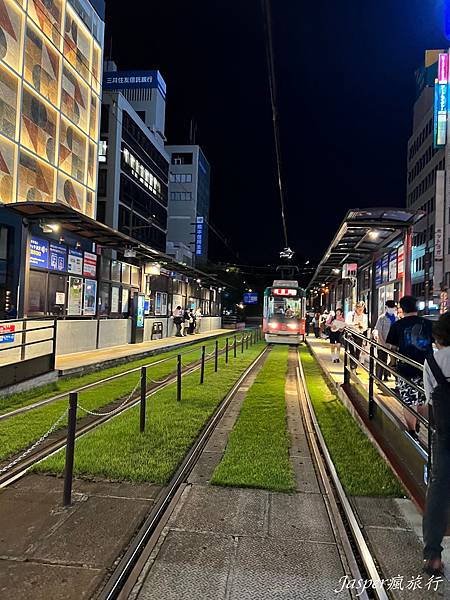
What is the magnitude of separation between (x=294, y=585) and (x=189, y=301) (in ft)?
108

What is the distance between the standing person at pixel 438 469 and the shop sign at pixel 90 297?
17.5m

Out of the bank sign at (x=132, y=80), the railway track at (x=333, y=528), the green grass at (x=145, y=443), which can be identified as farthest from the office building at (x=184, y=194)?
the railway track at (x=333, y=528)

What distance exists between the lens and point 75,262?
18.3m

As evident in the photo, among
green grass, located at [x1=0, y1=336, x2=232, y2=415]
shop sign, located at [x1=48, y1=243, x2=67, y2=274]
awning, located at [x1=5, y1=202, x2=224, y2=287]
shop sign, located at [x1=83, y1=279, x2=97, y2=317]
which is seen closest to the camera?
green grass, located at [x1=0, y1=336, x2=232, y2=415]

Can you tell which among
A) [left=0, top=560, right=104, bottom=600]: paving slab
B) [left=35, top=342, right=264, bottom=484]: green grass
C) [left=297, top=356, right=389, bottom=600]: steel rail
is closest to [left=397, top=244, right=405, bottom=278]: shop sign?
[left=297, top=356, right=389, bottom=600]: steel rail

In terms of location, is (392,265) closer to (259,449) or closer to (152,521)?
(259,449)

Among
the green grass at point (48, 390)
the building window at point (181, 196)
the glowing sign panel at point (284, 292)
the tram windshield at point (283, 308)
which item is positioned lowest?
the green grass at point (48, 390)

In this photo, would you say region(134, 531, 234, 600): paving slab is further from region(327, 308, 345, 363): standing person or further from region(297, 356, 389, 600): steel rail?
region(327, 308, 345, 363): standing person

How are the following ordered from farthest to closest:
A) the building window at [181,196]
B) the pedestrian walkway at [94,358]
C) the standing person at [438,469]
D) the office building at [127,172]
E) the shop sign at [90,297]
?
the building window at [181,196] → the office building at [127,172] → the shop sign at [90,297] → the pedestrian walkway at [94,358] → the standing person at [438,469]

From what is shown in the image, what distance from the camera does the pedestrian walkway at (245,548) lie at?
3168 millimetres

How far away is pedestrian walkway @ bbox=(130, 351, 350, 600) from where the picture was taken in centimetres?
317

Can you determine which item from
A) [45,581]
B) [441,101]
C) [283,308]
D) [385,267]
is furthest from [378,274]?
[441,101]

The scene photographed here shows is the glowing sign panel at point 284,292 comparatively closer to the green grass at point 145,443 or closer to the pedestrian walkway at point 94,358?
the pedestrian walkway at point 94,358

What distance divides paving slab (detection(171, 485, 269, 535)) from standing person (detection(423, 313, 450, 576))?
133 cm
